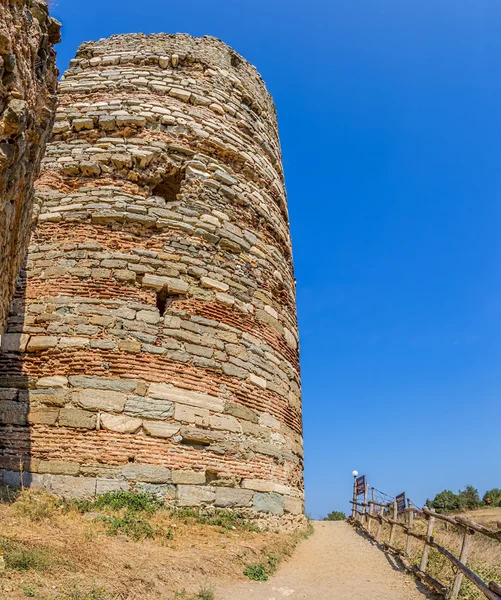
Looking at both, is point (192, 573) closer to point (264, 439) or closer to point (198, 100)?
point (264, 439)

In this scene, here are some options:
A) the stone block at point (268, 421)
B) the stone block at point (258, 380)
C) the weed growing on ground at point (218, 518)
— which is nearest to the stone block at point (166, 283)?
the stone block at point (258, 380)

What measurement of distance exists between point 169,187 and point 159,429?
4.11 m

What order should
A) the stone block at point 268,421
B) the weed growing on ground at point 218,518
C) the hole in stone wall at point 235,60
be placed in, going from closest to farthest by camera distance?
the weed growing on ground at point 218,518
the stone block at point 268,421
the hole in stone wall at point 235,60

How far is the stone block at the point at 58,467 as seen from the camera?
5477 mm

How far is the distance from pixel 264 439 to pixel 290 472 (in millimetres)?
914

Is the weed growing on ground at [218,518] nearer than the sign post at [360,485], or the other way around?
the weed growing on ground at [218,518]

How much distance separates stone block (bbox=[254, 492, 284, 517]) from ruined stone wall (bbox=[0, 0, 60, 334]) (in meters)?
4.00

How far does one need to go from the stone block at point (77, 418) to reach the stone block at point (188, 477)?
115 centimetres

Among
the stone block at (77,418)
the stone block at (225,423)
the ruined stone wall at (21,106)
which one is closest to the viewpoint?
the ruined stone wall at (21,106)

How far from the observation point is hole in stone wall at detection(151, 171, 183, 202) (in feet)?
26.1

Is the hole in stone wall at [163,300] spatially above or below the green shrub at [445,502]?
above

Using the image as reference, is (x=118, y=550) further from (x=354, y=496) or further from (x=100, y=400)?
(x=354, y=496)

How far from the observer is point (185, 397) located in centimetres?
624

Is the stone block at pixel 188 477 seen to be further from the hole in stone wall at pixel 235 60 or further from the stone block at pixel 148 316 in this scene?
the hole in stone wall at pixel 235 60
